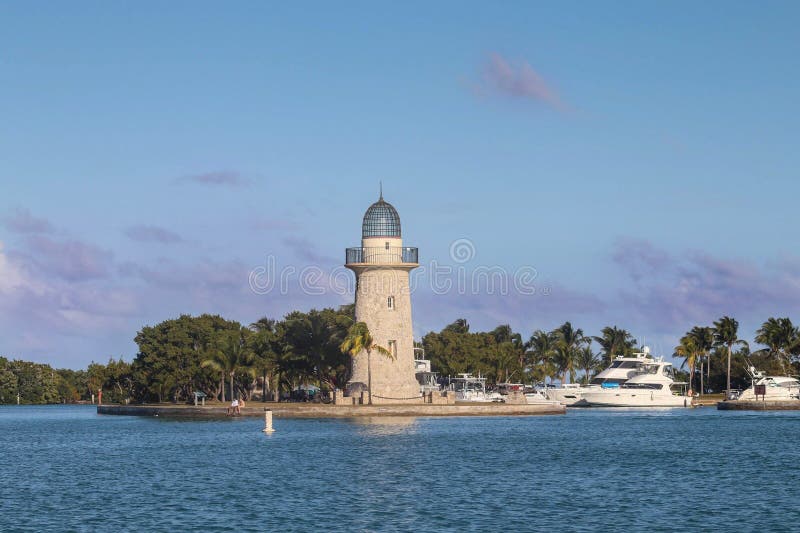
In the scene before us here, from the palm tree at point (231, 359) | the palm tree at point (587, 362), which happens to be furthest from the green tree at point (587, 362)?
the palm tree at point (231, 359)

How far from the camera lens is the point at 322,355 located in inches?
4547

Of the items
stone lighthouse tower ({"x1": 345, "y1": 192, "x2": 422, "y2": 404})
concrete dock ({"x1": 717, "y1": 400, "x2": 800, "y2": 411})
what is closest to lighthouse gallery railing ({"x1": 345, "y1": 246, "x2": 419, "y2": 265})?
stone lighthouse tower ({"x1": 345, "y1": 192, "x2": 422, "y2": 404})

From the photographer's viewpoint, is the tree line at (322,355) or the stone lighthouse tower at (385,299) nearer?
→ the stone lighthouse tower at (385,299)

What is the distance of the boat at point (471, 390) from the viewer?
Result: 12550cm

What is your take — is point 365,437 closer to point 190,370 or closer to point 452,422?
point 452,422

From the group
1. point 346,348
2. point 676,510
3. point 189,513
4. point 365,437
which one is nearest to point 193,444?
point 365,437

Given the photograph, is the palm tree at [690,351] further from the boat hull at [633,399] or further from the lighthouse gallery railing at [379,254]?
the lighthouse gallery railing at [379,254]

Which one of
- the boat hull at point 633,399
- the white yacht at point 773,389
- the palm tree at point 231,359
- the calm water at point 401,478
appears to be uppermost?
the palm tree at point 231,359

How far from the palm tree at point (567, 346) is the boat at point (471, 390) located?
105 feet

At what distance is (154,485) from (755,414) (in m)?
84.0

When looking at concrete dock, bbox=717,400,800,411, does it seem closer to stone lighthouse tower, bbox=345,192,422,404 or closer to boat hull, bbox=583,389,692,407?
boat hull, bbox=583,389,692,407

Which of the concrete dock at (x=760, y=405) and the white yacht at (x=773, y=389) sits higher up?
the white yacht at (x=773, y=389)

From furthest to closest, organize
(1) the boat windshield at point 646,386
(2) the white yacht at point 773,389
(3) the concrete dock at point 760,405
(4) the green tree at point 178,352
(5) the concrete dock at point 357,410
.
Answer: (1) the boat windshield at point 646,386 → (2) the white yacht at point 773,389 → (3) the concrete dock at point 760,405 → (4) the green tree at point 178,352 → (5) the concrete dock at point 357,410

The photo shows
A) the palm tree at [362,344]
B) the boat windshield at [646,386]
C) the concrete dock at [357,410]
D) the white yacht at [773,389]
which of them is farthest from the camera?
the boat windshield at [646,386]
